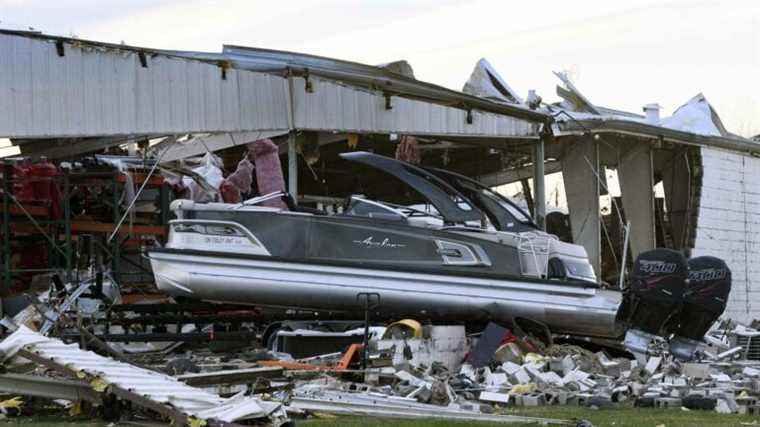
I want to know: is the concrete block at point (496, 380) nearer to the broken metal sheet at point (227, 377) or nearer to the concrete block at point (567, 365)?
the concrete block at point (567, 365)

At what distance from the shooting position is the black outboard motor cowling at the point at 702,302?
1766cm

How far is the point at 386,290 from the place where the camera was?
645 inches

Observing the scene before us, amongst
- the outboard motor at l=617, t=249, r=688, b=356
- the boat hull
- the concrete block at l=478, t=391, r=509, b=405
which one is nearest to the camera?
the concrete block at l=478, t=391, r=509, b=405

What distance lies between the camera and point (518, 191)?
120 feet

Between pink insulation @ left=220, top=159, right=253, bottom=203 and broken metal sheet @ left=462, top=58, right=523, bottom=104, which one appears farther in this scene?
broken metal sheet @ left=462, top=58, right=523, bottom=104

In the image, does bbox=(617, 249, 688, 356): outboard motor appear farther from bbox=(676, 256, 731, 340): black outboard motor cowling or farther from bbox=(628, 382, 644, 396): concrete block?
bbox=(628, 382, 644, 396): concrete block

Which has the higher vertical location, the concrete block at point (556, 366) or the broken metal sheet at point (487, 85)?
the broken metal sheet at point (487, 85)

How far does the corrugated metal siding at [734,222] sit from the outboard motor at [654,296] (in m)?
11.1

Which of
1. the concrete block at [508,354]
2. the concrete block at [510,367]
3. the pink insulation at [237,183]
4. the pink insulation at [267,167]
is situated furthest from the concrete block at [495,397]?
the pink insulation at [237,183]

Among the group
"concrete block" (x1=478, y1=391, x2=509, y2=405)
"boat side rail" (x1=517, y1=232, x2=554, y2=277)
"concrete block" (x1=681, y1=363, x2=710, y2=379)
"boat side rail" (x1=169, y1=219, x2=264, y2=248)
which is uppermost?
"boat side rail" (x1=169, y1=219, x2=264, y2=248)

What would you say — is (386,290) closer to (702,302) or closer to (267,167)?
(702,302)

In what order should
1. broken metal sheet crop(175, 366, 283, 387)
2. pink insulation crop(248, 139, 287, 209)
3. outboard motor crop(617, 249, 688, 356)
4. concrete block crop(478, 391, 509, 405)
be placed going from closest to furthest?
broken metal sheet crop(175, 366, 283, 387)
concrete block crop(478, 391, 509, 405)
outboard motor crop(617, 249, 688, 356)
pink insulation crop(248, 139, 287, 209)

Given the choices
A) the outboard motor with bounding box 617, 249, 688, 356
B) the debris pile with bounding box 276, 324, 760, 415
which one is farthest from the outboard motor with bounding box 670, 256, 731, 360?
the debris pile with bounding box 276, 324, 760, 415

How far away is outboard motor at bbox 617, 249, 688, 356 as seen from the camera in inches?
683
